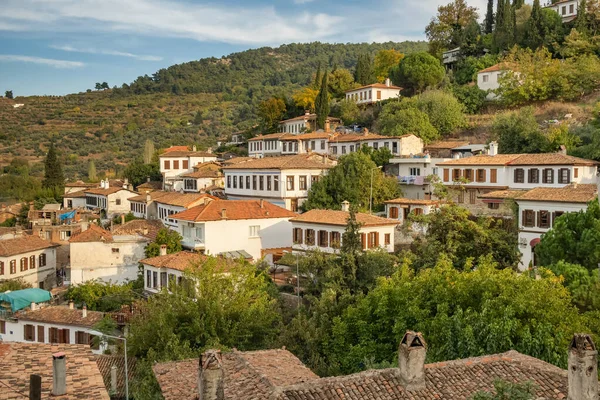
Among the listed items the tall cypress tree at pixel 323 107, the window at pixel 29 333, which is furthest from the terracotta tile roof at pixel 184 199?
the tall cypress tree at pixel 323 107

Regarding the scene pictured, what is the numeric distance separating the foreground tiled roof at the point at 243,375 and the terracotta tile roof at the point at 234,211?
18.0 metres

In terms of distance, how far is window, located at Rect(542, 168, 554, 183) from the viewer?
107ft

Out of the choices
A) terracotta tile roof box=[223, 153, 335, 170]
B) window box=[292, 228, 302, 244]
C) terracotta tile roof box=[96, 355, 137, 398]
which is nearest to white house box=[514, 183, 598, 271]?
window box=[292, 228, 302, 244]

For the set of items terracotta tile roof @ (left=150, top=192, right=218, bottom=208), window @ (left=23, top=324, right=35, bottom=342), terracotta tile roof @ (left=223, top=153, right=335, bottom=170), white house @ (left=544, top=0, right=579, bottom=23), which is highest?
white house @ (left=544, top=0, right=579, bottom=23)

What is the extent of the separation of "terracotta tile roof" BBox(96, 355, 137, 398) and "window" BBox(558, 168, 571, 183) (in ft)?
74.6

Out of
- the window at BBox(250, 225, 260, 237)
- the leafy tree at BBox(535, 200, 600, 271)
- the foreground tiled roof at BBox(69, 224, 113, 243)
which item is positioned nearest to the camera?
the leafy tree at BBox(535, 200, 600, 271)

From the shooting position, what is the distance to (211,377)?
409 inches

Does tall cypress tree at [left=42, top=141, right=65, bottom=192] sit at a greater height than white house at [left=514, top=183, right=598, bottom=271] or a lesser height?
greater

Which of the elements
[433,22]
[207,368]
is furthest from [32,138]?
[207,368]

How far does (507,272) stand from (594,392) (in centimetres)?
956

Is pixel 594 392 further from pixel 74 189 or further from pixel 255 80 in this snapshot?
pixel 255 80

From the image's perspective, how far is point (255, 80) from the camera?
507ft

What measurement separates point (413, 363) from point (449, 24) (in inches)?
2457

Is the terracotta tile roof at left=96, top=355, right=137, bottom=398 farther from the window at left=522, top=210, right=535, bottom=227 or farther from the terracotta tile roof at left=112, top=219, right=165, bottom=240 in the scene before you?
the window at left=522, top=210, right=535, bottom=227
